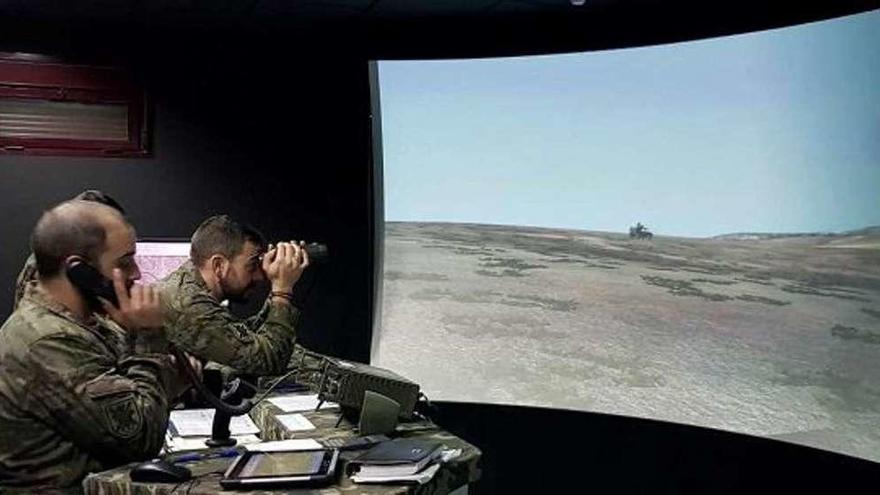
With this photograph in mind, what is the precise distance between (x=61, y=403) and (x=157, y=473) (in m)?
0.36

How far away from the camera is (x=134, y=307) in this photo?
172 cm

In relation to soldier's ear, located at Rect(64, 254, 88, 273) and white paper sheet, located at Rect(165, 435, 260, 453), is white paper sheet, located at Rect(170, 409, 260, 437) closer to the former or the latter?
white paper sheet, located at Rect(165, 435, 260, 453)

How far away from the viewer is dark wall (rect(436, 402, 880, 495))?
3.17 meters

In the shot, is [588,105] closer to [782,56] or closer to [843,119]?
[782,56]

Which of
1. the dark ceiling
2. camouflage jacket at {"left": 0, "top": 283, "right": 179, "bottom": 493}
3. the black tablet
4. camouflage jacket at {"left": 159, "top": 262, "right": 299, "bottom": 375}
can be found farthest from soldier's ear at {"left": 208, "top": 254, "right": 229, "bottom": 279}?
the dark ceiling

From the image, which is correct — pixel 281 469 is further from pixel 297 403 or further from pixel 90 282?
pixel 297 403

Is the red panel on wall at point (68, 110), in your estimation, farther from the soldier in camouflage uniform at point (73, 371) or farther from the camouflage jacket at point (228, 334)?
Result: the soldier in camouflage uniform at point (73, 371)

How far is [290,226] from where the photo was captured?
4223 millimetres

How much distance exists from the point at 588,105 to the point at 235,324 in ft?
6.33

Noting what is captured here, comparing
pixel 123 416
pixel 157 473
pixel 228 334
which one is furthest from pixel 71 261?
pixel 228 334

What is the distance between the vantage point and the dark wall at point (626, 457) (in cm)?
317

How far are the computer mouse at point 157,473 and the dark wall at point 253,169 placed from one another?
89.0 inches

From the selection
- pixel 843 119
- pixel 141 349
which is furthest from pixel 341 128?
pixel 141 349

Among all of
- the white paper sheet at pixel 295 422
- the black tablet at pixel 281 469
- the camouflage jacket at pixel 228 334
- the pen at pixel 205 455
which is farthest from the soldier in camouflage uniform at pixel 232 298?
the black tablet at pixel 281 469
